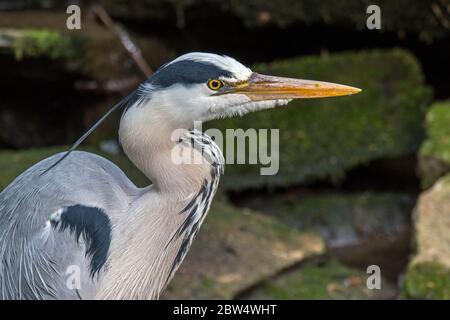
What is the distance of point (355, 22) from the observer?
252 inches

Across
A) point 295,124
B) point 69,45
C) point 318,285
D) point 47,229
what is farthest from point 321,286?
point 69,45

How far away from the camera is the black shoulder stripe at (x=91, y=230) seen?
3195 millimetres

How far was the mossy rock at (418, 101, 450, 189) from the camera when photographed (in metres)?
5.28

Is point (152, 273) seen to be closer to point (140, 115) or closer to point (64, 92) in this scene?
point (140, 115)

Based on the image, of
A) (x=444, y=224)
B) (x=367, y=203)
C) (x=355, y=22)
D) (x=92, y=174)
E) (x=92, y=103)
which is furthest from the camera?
(x=92, y=103)

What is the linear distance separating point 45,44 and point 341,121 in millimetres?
2087

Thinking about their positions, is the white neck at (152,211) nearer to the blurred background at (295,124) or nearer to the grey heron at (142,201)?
the grey heron at (142,201)

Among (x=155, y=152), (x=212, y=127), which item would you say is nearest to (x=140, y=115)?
(x=155, y=152)

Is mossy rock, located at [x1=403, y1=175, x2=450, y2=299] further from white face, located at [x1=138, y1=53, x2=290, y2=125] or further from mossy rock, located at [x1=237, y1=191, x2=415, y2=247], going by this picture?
white face, located at [x1=138, y1=53, x2=290, y2=125]

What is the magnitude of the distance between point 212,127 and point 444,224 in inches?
72.5

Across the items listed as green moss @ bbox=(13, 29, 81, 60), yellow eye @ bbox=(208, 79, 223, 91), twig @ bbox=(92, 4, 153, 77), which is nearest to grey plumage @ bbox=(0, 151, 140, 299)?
yellow eye @ bbox=(208, 79, 223, 91)

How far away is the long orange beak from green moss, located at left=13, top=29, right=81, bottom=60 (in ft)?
11.5

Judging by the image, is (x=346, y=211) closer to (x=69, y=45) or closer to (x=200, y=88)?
(x=69, y=45)

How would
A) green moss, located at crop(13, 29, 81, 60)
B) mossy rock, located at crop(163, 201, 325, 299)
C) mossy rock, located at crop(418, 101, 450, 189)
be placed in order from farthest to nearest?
green moss, located at crop(13, 29, 81, 60), mossy rock, located at crop(418, 101, 450, 189), mossy rock, located at crop(163, 201, 325, 299)
